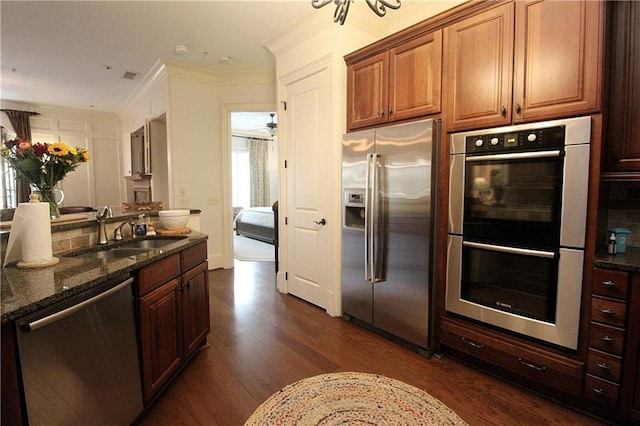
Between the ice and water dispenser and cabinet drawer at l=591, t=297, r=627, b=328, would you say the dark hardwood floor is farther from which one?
the ice and water dispenser

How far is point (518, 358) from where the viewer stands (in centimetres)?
190

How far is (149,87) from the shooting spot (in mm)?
4918

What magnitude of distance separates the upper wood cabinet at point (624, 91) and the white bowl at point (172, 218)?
113 inches

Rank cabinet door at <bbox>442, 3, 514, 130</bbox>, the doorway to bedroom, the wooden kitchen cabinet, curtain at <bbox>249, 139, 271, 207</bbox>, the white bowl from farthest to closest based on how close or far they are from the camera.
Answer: curtain at <bbox>249, 139, 271, 207</bbox>
the doorway to bedroom
the white bowl
cabinet door at <bbox>442, 3, 514, 130</bbox>
the wooden kitchen cabinet

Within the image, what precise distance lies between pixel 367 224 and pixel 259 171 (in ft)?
23.8

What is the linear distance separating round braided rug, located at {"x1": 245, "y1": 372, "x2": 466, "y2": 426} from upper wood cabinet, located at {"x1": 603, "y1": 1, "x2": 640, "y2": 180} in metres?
1.66

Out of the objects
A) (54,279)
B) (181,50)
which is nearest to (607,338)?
(54,279)

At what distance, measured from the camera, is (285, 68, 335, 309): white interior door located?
9.95 ft

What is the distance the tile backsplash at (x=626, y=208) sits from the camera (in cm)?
193

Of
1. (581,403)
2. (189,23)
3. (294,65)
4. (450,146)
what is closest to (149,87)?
(189,23)

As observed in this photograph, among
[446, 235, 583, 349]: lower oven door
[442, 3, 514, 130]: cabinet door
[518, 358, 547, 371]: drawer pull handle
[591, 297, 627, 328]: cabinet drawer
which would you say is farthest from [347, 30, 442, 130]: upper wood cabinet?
[518, 358, 547, 371]: drawer pull handle

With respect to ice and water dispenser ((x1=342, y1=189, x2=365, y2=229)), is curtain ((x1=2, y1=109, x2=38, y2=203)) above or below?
above

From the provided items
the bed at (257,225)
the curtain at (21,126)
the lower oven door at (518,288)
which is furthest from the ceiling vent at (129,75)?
the lower oven door at (518,288)

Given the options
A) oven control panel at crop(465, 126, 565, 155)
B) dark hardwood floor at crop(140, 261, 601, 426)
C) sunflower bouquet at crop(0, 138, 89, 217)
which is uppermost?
oven control panel at crop(465, 126, 565, 155)
